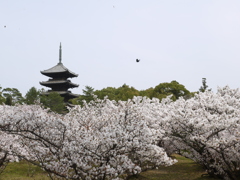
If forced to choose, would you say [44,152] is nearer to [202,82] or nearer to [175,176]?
[175,176]

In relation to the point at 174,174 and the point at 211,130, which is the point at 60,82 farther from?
the point at 211,130

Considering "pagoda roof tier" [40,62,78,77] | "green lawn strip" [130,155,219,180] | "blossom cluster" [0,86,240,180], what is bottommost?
"green lawn strip" [130,155,219,180]

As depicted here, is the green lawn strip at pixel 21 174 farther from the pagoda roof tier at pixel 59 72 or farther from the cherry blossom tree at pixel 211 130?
the pagoda roof tier at pixel 59 72

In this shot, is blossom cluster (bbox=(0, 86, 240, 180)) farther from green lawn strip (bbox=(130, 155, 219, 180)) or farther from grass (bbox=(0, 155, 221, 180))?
grass (bbox=(0, 155, 221, 180))

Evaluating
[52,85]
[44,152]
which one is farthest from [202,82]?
[44,152]

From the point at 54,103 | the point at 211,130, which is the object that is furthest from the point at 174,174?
the point at 54,103

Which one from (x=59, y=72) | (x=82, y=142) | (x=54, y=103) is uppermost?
(x=59, y=72)

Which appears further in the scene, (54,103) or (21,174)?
(54,103)

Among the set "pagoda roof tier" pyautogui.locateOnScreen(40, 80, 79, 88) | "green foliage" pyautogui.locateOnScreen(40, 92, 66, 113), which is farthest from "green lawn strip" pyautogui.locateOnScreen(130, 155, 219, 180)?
"pagoda roof tier" pyautogui.locateOnScreen(40, 80, 79, 88)

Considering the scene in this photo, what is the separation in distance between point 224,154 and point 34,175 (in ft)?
32.0

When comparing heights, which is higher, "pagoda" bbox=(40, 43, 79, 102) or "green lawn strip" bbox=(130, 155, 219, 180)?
"pagoda" bbox=(40, 43, 79, 102)

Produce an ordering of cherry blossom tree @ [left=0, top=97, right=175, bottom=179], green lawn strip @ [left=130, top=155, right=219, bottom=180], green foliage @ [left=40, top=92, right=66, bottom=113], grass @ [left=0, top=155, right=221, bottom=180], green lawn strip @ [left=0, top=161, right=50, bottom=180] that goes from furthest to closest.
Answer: green foliage @ [left=40, top=92, right=66, bottom=113]
green lawn strip @ [left=130, top=155, right=219, bottom=180]
grass @ [left=0, top=155, right=221, bottom=180]
green lawn strip @ [left=0, top=161, right=50, bottom=180]
cherry blossom tree @ [left=0, top=97, right=175, bottom=179]

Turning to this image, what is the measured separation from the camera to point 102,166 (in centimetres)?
737

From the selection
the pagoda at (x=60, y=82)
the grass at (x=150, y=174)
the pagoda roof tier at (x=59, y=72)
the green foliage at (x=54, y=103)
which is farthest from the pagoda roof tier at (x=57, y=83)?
the grass at (x=150, y=174)
